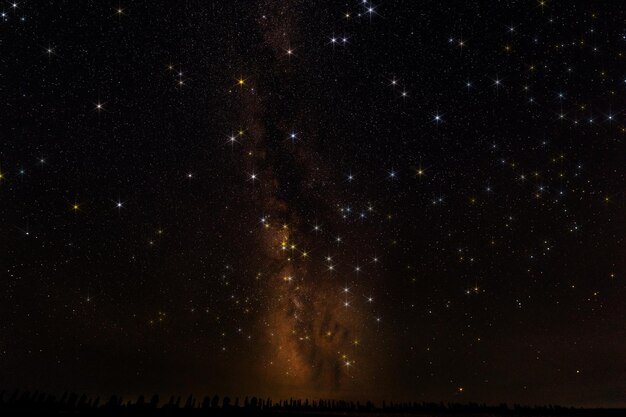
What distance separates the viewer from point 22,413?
9641mm

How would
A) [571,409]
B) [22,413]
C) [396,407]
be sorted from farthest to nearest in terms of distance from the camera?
1. [571,409]
2. [396,407]
3. [22,413]

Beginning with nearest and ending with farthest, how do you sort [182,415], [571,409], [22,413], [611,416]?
[22,413]
[182,415]
[611,416]
[571,409]

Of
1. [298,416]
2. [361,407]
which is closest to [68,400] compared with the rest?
[298,416]

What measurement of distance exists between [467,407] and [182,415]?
1153 centimetres

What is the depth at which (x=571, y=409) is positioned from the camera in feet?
57.8

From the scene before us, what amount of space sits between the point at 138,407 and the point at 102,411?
840 mm

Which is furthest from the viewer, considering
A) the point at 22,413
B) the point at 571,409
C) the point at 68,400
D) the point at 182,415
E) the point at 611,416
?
the point at 571,409

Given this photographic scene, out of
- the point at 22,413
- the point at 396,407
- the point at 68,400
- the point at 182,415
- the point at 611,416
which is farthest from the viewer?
the point at 396,407

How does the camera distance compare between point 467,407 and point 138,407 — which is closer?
point 138,407

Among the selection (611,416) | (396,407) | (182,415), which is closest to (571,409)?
(611,416)

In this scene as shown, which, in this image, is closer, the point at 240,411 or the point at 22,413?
the point at 22,413

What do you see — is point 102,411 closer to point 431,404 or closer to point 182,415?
point 182,415

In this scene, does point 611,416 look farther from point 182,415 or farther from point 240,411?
point 182,415

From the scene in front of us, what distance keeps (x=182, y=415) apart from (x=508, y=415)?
11143 mm
